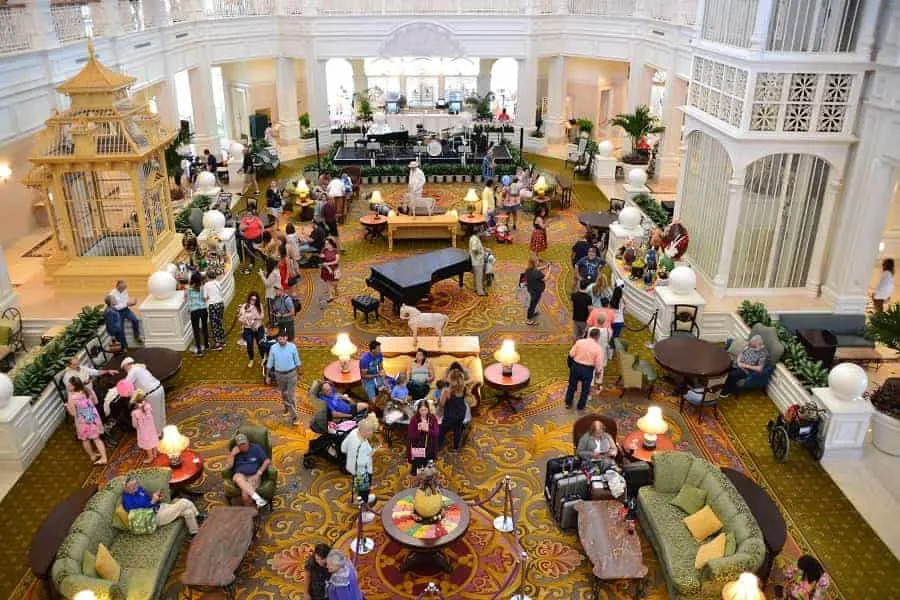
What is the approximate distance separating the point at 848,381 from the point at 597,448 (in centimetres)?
358

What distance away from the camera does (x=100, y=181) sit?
45.9 ft

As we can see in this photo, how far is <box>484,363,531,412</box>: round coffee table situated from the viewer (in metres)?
11.1

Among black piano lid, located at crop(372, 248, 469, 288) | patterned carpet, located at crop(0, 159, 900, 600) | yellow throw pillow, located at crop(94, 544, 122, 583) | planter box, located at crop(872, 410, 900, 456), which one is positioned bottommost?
patterned carpet, located at crop(0, 159, 900, 600)

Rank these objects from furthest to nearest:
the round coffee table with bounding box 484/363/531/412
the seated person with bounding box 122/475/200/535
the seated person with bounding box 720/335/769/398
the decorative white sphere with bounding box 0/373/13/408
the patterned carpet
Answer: the seated person with bounding box 720/335/769/398
the round coffee table with bounding box 484/363/531/412
the decorative white sphere with bounding box 0/373/13/408
the patterned carpet
the seated person with bounding box 122/475/200/535

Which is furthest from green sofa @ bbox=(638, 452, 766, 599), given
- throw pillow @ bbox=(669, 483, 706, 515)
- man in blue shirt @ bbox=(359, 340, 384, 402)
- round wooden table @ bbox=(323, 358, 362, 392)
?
round wooden table @ bbox=(323, 358, 362, 392)

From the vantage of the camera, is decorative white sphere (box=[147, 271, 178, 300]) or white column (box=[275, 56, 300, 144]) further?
white column (box=[275, 56, 300, 144])

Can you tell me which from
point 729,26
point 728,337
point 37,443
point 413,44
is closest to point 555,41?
point 413,44

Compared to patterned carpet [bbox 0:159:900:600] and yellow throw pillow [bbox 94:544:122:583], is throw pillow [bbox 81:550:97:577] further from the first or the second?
patterned carpet [bbox 0:159:900:600]

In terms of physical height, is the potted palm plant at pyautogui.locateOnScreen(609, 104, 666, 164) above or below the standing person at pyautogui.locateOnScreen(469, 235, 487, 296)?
above

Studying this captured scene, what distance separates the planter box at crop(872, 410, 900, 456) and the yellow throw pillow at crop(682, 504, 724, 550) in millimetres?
3606

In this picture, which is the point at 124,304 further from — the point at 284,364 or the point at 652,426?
the point at 652,426

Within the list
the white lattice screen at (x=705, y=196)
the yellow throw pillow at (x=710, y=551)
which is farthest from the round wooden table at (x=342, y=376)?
the white lattice screen at (x=705, y=196)

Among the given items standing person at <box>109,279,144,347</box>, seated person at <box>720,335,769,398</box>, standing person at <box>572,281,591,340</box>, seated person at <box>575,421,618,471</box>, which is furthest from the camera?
standing person at <box>572,281,591,340</box>

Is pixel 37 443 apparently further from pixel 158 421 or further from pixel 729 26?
pixel 729 26
